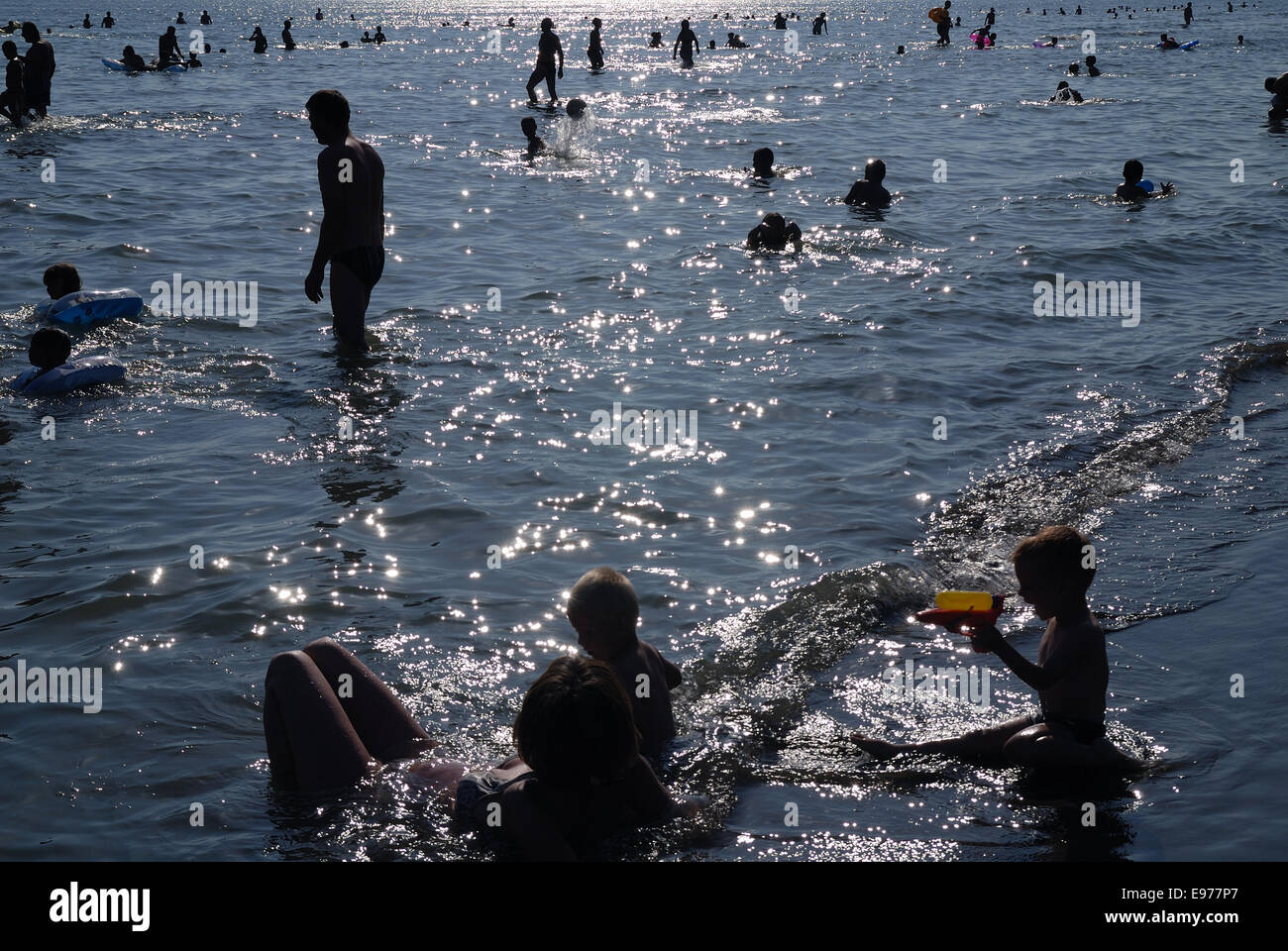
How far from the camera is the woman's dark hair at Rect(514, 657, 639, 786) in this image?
12.2 ft

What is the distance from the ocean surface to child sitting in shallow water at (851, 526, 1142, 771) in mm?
144

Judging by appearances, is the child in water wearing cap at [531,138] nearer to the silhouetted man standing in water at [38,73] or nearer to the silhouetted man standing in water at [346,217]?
the silhouetted man standing in water at [38,73]

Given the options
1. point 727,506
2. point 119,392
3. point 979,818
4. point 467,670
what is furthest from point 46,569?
point 979,818

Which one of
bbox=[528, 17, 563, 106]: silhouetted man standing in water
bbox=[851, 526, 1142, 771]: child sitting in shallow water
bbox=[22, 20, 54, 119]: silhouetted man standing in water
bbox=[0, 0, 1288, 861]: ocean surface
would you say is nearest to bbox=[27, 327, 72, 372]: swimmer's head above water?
bbox=[0, 0, 1288, 861]: ocean surface

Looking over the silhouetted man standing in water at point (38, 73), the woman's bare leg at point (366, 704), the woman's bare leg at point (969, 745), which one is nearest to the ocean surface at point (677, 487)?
the woman's bare leg at point (969, 745)

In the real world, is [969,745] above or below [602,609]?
below

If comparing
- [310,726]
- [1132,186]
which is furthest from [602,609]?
[1132,186]

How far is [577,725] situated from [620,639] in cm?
100

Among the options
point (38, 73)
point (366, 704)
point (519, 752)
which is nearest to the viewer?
point (519, 752)

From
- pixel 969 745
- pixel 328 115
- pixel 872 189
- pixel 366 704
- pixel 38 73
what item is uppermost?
pixel 38 73

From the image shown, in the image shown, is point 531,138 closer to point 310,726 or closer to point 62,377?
point 62,377

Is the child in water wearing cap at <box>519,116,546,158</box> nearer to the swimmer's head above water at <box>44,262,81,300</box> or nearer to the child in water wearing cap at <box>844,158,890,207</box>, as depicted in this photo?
the child in water wearing cap at <box>844,158,890,207</box>

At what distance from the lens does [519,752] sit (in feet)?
12.7

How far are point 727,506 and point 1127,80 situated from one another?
32347 millimetres
